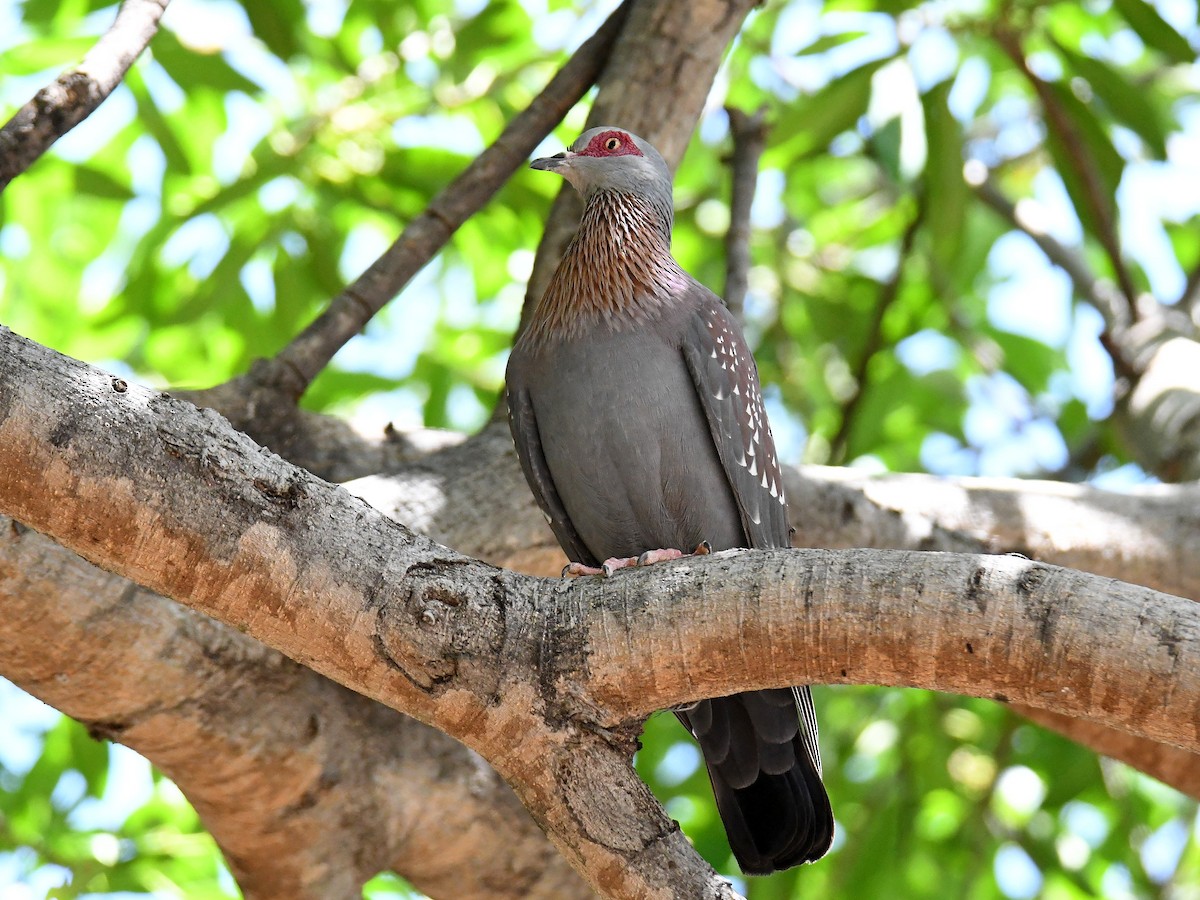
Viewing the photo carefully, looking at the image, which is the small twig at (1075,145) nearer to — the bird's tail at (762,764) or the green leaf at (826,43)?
the green leaf at (826,43)

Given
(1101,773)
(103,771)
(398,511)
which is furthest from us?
(1101,773)

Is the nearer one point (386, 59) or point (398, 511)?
point (398, 511)

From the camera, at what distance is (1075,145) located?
192 inches

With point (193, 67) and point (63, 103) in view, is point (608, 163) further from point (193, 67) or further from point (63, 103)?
point (63, 103)

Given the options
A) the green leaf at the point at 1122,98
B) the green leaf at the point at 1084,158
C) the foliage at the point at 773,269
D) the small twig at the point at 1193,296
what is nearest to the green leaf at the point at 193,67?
the foliage at the point at 773,269

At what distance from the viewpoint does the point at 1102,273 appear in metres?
7.02

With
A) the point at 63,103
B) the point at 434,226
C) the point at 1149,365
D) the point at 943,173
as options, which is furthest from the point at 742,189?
the point at 63,103

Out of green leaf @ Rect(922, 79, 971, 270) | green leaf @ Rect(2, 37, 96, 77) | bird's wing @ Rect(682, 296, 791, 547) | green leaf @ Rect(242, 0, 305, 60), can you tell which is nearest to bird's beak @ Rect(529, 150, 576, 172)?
bird's wing @ Rect(682, 296, 791, 547)

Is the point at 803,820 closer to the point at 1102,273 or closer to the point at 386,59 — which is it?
the point at 386,59

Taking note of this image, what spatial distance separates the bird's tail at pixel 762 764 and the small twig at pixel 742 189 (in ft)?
6.09

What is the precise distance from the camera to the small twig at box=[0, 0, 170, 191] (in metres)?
2.89

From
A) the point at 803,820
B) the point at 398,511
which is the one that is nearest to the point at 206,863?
the point at 398,511

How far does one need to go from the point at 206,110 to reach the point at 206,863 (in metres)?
2.86

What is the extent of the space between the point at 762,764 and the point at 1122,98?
2.89 metres
